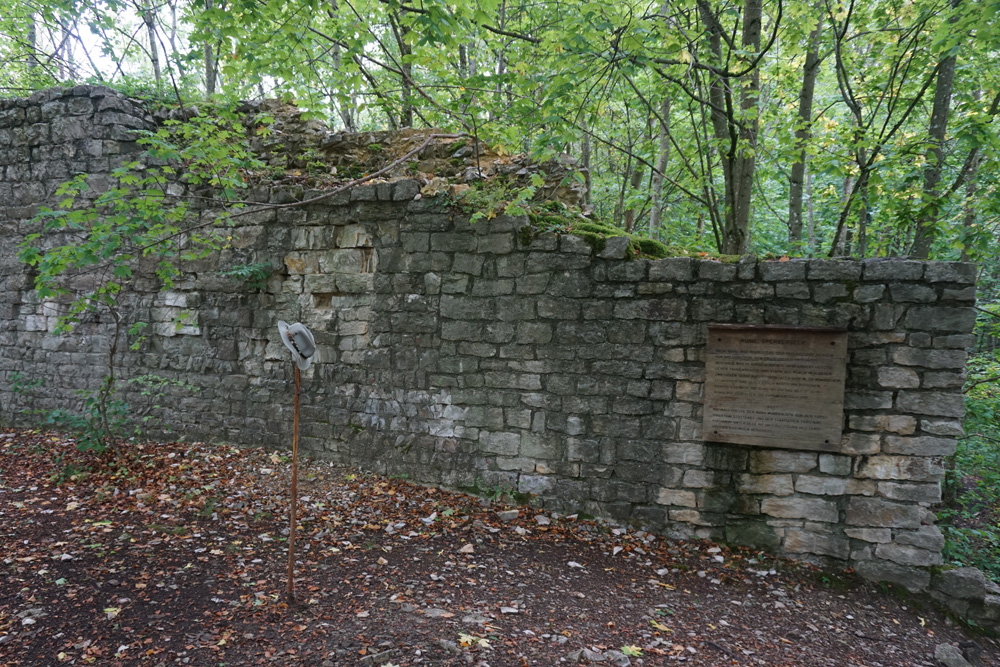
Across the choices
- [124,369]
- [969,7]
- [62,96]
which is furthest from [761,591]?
[62,96]

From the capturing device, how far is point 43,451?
19.4ft

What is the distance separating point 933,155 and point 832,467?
4.05 meters

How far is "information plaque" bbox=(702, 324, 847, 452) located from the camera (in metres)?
4.01

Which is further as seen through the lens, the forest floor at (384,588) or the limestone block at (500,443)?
the limestone block at (500,443)

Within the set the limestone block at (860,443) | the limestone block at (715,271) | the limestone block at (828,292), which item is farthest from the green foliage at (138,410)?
the limestone block at (860,443)

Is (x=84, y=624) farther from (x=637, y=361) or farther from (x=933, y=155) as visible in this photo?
(x=933, y=155)

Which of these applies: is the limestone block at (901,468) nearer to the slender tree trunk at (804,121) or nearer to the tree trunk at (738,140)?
the tree trunk at (738,140)

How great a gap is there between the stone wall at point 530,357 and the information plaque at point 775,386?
3.7 inches

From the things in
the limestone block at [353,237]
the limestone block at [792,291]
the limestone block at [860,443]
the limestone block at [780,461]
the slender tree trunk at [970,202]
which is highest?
the slender tree trunk at [970,202]

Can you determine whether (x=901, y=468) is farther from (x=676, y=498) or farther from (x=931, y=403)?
(x=676, y=498)

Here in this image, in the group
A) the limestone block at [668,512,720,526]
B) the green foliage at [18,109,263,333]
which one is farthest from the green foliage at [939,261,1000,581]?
the green foliage at [18,109,263,333]

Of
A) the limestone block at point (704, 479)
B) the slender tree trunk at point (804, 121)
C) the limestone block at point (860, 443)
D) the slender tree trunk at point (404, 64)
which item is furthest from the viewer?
the slender tree trunk at point (804, 121)

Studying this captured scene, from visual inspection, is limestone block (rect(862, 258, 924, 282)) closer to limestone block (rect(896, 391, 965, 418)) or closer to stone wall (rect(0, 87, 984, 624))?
stone wall (rect(0, 87, 984, 624))

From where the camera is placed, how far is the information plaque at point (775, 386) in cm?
401
